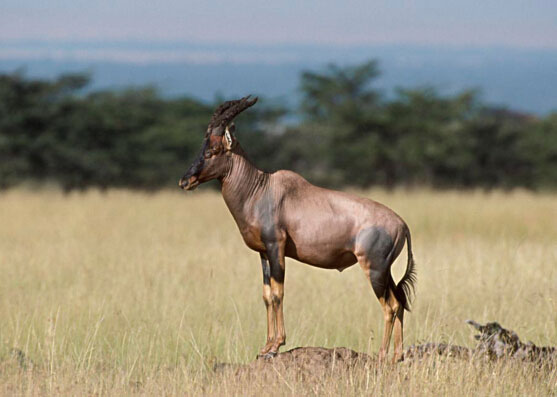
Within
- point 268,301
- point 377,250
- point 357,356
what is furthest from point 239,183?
point 357,356

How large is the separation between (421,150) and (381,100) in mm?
3889

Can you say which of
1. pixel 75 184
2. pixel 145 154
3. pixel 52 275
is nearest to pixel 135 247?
pixel 52 275

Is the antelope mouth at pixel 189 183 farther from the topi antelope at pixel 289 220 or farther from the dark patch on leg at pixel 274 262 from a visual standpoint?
the dark patch on leg at pixel 274 262

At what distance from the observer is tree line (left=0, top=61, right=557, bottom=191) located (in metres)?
31.2

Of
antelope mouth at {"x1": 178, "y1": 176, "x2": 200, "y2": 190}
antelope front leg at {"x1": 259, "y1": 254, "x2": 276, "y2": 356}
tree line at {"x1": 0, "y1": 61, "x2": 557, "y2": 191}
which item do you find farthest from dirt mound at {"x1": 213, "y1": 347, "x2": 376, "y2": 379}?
tree line at {"x1": 0, "y1": 61, "x2": 557, "y2": 191}

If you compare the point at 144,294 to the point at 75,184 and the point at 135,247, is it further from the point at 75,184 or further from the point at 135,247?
the point at 75,184

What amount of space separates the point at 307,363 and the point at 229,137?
1877 millimetres

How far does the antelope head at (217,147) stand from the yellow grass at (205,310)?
1.51 meters

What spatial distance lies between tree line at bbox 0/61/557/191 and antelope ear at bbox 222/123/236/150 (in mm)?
25331

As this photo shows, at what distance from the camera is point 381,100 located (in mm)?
38781

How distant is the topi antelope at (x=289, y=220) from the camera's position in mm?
5867

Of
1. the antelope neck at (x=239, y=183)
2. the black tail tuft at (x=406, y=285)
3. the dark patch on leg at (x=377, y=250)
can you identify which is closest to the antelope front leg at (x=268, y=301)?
the antelope neck at (x=239, y=183)

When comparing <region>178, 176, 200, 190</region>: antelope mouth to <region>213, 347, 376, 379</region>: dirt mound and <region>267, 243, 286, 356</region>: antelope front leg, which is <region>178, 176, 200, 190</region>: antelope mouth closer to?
<region>267, 243, 286, 356</region>: antelope front leg

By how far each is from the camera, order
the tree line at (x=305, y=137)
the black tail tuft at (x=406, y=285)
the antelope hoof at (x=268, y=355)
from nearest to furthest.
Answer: the antelope hoof at (x=268, y=355)
the black tail tuft at (x=406, y=285)
the tree line at (x=305, y=137)
